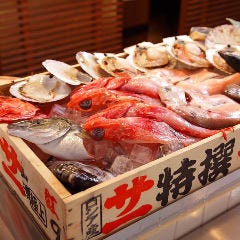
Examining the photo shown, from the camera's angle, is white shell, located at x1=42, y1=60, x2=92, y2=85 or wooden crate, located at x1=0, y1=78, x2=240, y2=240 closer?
wooden crate, located at x1=0, y1=78, x2=240, y2=240

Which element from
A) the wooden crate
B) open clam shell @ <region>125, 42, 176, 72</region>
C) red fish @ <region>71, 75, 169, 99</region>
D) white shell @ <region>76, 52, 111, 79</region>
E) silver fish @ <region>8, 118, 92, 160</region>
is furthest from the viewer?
open clam shell @ <region>125, 42, 176, 72</region>

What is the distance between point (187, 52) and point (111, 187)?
1.15 meters

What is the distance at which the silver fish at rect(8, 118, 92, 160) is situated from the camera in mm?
1330

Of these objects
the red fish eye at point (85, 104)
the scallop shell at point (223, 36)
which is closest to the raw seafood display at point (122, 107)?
the red fish eye at point (85, 104)

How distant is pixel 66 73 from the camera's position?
5.94 ft

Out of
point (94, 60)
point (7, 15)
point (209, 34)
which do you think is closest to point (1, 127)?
point (94, 60)

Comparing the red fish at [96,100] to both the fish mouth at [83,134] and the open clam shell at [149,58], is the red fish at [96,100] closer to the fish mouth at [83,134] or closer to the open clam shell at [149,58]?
the fish mouth at [83,134]

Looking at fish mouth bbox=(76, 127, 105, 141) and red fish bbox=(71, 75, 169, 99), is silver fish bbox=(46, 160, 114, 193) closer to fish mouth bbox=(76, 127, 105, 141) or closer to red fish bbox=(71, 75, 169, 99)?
fish mouth bbox=(76, 127, 105, 141)

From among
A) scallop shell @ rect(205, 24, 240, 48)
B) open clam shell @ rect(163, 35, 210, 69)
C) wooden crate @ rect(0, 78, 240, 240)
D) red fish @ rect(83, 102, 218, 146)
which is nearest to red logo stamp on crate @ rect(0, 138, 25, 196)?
wooden crate @ rect(0, 78, 240, 240)

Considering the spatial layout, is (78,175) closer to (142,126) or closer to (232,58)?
(142,126)

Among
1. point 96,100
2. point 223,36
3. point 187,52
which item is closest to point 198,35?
point 223,36

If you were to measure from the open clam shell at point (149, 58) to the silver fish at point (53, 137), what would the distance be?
74 centimetres

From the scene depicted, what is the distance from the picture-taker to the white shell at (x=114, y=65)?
1903mm

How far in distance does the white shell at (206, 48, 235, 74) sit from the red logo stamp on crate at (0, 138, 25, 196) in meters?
1.18
